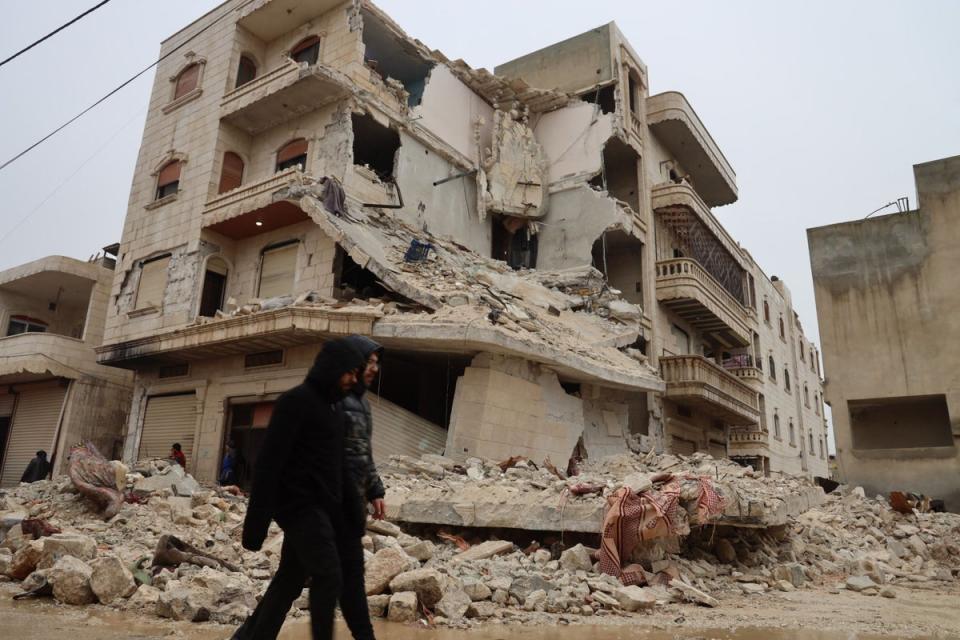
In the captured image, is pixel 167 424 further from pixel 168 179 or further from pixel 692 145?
pixel 692 145

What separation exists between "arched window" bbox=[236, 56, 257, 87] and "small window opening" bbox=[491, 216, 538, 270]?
8583 millimetres

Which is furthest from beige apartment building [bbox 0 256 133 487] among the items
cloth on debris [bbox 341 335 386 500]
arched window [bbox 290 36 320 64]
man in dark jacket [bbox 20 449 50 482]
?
cloth on debris [bbox 341 335 386 500]

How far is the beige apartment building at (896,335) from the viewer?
14555mm

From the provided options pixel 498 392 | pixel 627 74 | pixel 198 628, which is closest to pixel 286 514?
pixel 198 628

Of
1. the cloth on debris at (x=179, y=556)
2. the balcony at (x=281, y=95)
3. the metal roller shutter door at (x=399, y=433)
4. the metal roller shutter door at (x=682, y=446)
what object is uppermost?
the balcony at (x=281, y=95)

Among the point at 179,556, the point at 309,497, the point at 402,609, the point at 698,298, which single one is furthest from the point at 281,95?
the point at 309,497

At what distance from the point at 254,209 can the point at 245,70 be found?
243 inches

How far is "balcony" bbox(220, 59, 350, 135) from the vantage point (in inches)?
625

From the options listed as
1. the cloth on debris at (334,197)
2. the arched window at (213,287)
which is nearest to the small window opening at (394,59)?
the cloth on debris at (334,197)

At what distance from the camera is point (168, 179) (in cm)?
1855

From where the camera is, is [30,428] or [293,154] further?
[30,428]

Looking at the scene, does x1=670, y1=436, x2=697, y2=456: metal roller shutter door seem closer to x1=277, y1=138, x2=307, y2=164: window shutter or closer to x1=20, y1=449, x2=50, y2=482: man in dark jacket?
x1=277, y1=138, x2=307, y2=164: window shutter

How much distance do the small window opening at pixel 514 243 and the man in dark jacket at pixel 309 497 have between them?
58.5 feet

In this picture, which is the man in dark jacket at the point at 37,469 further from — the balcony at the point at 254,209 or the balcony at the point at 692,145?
the balcony at the point at 692,145
